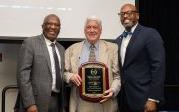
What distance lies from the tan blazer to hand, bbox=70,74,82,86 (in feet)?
0.19

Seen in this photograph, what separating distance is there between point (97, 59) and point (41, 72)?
0.46 m

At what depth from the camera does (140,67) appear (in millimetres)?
2955

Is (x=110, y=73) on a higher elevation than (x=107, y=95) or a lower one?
higher

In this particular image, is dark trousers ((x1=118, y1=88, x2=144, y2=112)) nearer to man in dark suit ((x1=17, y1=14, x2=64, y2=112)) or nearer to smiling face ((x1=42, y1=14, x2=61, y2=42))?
man in dark suit ((x1=17, y1=14, x2=64, y2=112))

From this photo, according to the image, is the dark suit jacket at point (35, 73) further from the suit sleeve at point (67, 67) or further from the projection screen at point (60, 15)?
the projection screen at point (60, 15)

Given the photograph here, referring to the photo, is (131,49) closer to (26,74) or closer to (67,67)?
(67,67)

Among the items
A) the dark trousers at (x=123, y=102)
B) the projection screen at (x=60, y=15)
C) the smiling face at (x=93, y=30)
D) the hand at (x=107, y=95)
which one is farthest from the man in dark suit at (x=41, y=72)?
the projection screen at (x=60, y=15)

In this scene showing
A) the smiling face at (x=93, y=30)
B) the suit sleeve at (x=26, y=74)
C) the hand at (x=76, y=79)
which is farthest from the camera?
the smiling face at (x=93, y=30)

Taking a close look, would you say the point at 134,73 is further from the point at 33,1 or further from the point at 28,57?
the point at 33,1

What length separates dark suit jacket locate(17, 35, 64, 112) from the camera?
9.08 ft

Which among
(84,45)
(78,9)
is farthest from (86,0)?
(84,45)

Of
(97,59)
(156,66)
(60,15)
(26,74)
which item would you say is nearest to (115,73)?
(97,59)

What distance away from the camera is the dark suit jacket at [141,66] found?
2.89 m

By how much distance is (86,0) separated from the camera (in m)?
3.78
